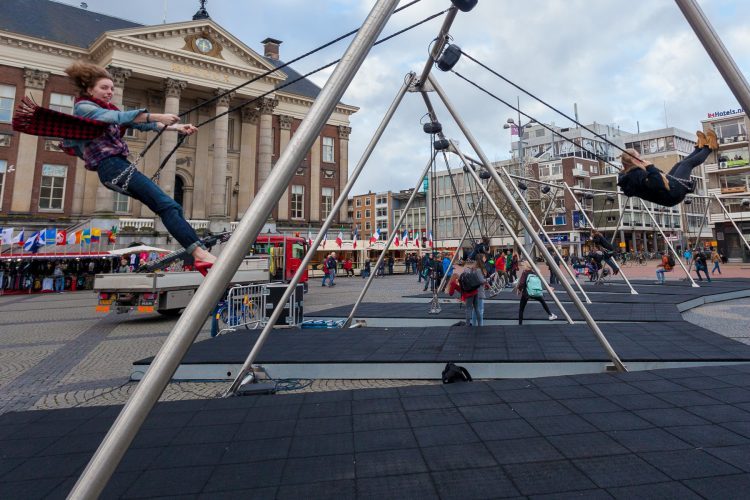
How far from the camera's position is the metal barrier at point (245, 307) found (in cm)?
1028

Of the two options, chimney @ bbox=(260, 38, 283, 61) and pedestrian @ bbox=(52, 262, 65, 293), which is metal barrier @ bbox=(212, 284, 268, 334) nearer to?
pedestrian @ bbox=(52, 262, 65, 293)

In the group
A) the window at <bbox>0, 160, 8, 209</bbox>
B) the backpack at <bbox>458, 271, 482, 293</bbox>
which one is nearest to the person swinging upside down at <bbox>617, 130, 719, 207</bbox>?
the backpack at <bbox>458, 271, 482, 293</bbox>

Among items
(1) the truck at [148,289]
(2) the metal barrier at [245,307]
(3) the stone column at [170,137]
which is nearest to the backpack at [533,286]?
(2) the metal barrier at [245,307]

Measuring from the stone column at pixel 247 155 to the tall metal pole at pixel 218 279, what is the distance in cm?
4046

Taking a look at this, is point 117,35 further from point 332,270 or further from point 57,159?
point 332,270

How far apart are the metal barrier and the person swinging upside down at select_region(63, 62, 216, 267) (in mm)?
7644

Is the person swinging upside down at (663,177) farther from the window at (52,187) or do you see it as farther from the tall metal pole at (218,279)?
the window at (52,187)

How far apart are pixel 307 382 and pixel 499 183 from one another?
4.47 meters

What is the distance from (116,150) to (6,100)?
41.3m

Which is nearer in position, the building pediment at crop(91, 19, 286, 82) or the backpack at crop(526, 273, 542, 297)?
the backpack at crop(526, 273, 542, 297)

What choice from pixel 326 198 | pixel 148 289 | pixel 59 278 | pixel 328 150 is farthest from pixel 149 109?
pixel 148 289

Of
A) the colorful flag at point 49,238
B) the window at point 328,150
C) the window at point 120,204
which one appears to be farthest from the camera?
the window at point 328,150

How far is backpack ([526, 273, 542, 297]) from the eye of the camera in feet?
33.9

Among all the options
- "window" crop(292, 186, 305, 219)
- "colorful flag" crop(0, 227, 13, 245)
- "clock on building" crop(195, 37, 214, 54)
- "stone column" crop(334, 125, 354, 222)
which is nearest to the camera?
"colorful flag" crop(0, 227, 13, 245)
